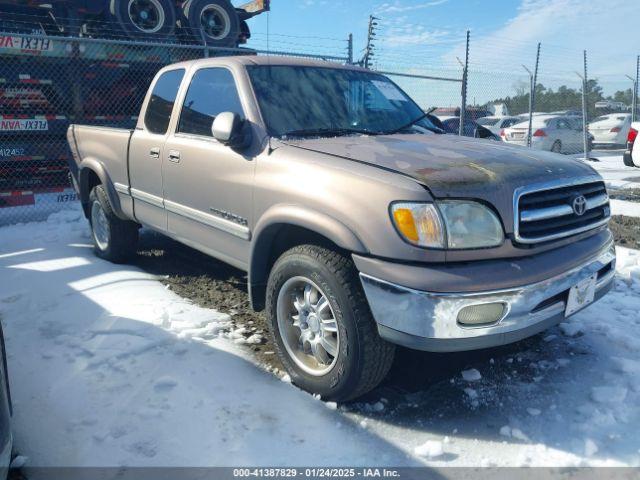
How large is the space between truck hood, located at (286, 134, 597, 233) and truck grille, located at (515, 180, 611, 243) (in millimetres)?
63

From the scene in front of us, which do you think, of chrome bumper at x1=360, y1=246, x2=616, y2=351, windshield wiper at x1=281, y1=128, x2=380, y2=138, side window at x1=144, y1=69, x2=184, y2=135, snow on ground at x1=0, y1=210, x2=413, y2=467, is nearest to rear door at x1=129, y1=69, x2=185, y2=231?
side window at x1=144, y1=69, x2=184, y2=135

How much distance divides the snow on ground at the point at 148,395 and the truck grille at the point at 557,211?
4.04 ft

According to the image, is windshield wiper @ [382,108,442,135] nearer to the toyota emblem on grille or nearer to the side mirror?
the side mirror

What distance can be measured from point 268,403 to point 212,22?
297 inches

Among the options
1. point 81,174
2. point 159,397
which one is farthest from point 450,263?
point 81,174

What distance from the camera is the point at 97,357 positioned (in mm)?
3166

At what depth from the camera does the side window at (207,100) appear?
11.3 feet

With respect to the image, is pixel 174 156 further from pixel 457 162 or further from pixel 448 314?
pixel 448 314

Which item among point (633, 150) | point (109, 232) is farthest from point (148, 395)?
point (633, 150)

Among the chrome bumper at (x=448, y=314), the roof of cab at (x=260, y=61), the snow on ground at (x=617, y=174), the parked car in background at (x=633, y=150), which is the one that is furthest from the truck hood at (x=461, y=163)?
the parked car in background at (x=633, y=150)

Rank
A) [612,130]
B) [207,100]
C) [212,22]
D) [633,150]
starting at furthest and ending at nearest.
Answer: [612,130] < [212,22] < [633,150] < [207,100]

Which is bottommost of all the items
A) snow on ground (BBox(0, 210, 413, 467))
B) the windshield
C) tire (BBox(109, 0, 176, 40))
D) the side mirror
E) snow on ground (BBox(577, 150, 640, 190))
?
snow on ground (BBox(0, 210, 413, 467))

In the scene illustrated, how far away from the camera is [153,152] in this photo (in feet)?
13.3

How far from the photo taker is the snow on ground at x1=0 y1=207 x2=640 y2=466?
238cm
